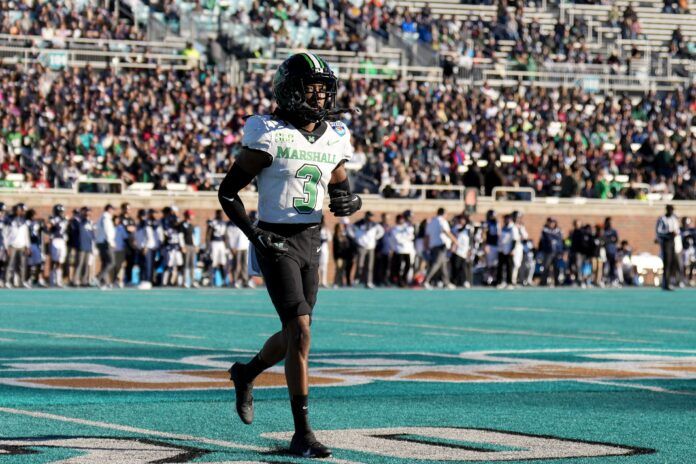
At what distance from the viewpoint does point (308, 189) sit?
24.9ft

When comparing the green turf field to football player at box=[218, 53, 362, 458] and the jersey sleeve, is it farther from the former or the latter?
the jersey sleeve

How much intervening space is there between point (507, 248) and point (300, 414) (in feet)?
86.2

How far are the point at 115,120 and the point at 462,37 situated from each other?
51.1ft

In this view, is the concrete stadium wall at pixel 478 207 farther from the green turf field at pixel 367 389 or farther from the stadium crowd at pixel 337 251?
the green turf field at pixel 367 389

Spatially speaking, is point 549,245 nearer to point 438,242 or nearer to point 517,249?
point 517,249

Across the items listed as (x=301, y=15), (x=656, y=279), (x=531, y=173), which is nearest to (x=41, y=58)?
(x=301, y=15)

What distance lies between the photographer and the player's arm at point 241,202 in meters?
7.38

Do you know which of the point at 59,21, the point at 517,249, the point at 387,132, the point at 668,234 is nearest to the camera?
the point at 668,234

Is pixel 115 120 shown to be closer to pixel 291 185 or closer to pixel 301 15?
pixel 301 15

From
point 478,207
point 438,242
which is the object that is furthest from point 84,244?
point 478,207

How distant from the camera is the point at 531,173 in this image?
40156mm

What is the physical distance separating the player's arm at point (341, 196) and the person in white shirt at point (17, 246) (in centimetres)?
2176

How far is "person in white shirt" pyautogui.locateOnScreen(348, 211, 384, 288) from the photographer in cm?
3195

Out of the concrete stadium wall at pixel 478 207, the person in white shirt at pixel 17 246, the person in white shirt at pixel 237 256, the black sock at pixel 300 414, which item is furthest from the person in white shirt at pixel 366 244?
the black sock at pixel 300 414
